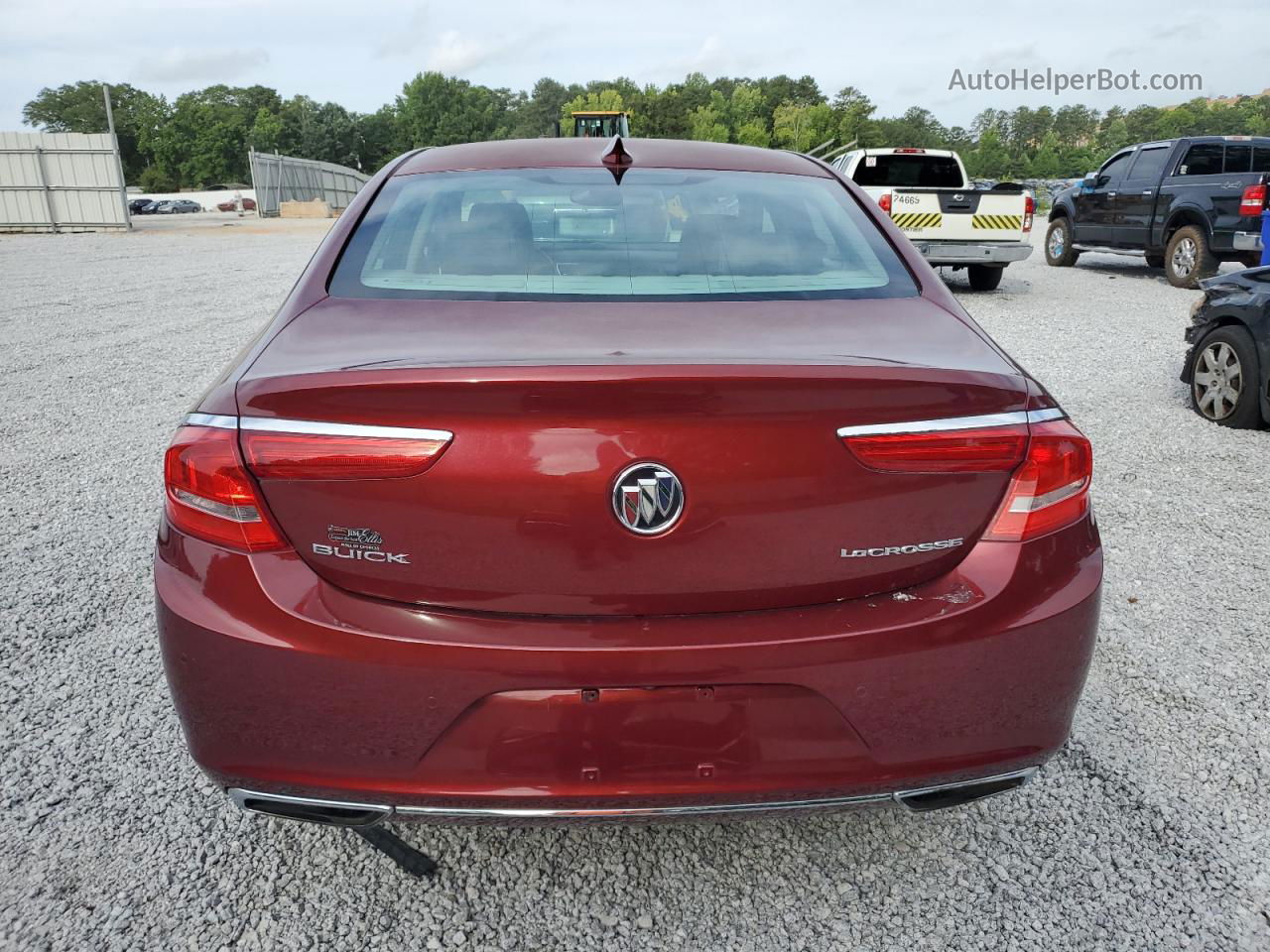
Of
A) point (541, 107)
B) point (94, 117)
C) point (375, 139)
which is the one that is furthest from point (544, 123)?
point (94, 117)

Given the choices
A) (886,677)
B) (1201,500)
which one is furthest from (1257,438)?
(886,677)

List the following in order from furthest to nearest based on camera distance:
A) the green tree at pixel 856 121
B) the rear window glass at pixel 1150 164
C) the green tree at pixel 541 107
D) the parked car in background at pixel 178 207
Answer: the green tree at pixel 541 107 < the green tree at pixel 856 121 < the parked car in background at pixel 178 207 < the rear window glass at pixel 1150 164

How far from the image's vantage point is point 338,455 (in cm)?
163

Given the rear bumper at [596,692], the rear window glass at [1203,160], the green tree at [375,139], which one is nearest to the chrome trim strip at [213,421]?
the rear bumper at [596,692]

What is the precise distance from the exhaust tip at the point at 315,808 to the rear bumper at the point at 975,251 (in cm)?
1133

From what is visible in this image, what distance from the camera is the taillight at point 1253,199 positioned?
1182cm

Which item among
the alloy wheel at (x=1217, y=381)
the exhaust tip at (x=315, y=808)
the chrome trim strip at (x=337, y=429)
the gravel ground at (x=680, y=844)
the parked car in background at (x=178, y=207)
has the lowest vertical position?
the gravel ground at (x=680, y=844)

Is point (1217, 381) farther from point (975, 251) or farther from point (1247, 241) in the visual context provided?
point (1247, 241)

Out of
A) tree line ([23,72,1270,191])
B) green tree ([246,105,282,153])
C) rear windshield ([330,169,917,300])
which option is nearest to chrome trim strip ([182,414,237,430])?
rear windshield ([330,169,917,300])

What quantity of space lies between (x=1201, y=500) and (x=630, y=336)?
4.23 m

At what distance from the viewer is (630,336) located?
1.83 metres

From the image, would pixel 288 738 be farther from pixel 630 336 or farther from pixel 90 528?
Result: pixel 90 528

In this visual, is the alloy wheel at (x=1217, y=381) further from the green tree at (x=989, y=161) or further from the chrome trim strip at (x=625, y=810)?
the green tree at (x=989, y=161)

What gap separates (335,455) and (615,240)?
109 cm
